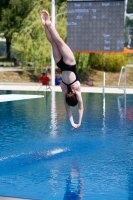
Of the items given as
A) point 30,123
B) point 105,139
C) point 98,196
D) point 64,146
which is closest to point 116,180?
point 98,196

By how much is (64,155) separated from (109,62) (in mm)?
20090

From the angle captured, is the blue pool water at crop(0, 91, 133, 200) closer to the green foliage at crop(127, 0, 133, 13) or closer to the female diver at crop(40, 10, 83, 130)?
the female diver at crop(40, 10, 83, 130)

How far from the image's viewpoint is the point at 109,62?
94.6 feet

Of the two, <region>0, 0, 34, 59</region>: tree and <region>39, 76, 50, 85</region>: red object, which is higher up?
<region>0, 0, 34, 59</region>: tree

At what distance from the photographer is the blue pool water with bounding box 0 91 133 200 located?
690 centimetres

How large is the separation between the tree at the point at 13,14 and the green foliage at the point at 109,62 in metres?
9.43

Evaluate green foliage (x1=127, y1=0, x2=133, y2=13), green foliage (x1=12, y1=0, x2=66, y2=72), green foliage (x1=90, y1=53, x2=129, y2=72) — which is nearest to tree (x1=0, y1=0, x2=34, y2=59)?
green foliage (x1=12, y1=0, x2=66, y2=72)

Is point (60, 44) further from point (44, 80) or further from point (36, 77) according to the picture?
point (36, 77)

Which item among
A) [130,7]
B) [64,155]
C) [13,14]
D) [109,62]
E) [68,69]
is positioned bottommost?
[64,155]

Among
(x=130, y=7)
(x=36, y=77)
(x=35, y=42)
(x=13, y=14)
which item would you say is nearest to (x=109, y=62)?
(x=36, y=77)

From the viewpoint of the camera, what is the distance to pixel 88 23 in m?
21.7

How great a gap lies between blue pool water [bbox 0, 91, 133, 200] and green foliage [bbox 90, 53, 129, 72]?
12.6 meters

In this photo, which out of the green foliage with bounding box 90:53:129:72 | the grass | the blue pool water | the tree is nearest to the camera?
the blue pool water

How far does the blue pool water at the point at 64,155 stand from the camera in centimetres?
690
